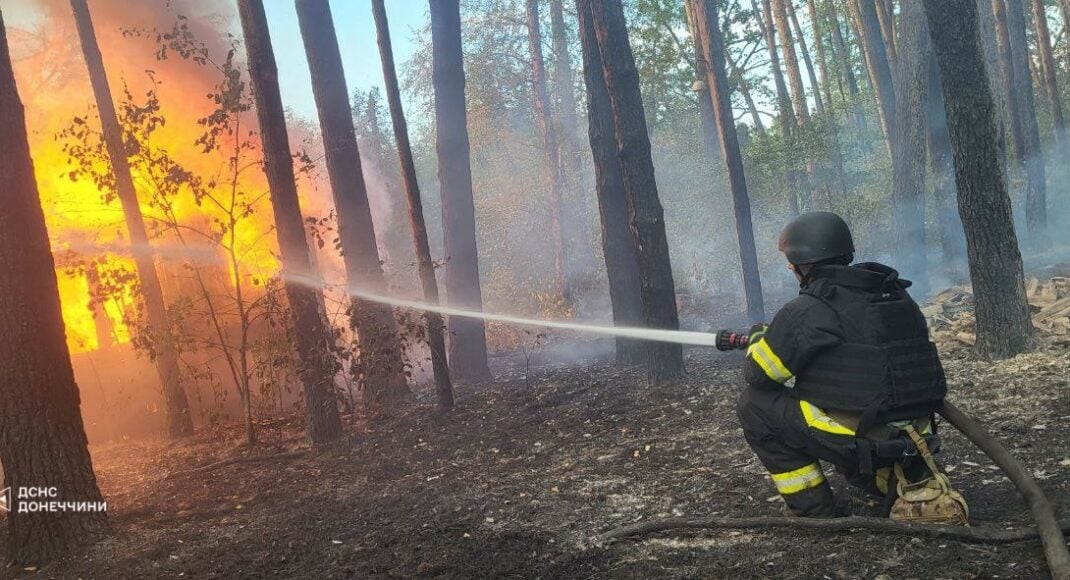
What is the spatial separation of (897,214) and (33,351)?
13.6 meters

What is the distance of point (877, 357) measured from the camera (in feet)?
11.1

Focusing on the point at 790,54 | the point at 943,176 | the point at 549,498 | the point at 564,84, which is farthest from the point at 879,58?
the point at 549,498

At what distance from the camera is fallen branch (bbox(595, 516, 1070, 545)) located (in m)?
3.21

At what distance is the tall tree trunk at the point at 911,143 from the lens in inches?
480

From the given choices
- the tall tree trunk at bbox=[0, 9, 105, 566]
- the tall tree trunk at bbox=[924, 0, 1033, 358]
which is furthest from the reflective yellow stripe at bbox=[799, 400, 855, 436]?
the tall tree trunk at bbox=[0, 9, 105, 566]

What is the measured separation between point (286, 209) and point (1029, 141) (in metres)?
18.8

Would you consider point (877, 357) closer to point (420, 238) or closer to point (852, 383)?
point (852, 383)

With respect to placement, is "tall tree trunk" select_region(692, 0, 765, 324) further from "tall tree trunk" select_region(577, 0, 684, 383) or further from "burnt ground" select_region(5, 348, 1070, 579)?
"tall tree trunk" select_region(577, 0, 684, 383)

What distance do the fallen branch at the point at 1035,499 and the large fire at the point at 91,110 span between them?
11081 millimetres

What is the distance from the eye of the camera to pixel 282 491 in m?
6.42

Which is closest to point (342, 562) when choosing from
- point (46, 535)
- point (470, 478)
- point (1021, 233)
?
point (470, 478)

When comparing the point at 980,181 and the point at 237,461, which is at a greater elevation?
the point at 980,181

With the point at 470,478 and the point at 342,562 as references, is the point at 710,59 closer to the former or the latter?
the point at 470,478

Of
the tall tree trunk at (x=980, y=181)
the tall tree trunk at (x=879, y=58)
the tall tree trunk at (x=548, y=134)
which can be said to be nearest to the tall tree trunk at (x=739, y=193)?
the tall tree trunk at (x=980, y=181)
